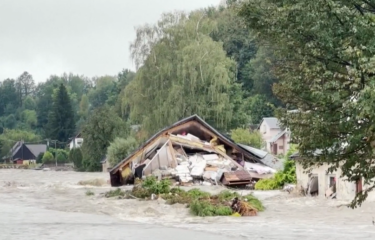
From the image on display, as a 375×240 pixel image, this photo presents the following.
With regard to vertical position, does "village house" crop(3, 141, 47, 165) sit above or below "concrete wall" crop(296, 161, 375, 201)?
above

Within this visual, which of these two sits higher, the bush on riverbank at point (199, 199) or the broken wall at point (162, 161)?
the broken wall at point (162, 161)

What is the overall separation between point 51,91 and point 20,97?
31437mm

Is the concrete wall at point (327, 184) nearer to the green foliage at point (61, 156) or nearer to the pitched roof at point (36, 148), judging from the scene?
the green foliage at point (61, 156)

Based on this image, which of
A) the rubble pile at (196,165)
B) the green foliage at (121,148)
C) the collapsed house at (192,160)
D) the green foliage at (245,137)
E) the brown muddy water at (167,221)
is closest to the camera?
the brown muddy water at (167,221)

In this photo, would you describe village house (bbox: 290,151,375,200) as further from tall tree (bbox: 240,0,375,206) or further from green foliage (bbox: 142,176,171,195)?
tall tree (bbox: 240,0,375,206)

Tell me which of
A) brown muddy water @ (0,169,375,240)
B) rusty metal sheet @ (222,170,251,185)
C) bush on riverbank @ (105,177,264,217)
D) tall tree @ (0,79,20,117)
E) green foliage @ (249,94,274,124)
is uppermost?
tall tree @ (0,79,20,117)

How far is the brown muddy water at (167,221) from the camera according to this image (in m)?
22.6

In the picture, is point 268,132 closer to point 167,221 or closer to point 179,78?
point 179,78

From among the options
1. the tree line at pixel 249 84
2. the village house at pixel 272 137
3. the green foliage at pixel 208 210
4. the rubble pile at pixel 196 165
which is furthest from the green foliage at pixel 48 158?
the green foliage at pixel 208 210

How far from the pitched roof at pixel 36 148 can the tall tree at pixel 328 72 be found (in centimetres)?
11676

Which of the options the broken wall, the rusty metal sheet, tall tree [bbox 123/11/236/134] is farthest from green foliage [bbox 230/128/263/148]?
the rusty metal sheet

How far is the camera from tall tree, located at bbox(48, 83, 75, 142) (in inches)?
5037

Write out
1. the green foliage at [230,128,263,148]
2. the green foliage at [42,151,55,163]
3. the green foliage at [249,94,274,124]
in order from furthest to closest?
the green foliage at [42,151,55,163] < the green foliage at [249,94,274,124] < the green foliage at [230,128,263,148]

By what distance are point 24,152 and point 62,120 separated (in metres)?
9.95
